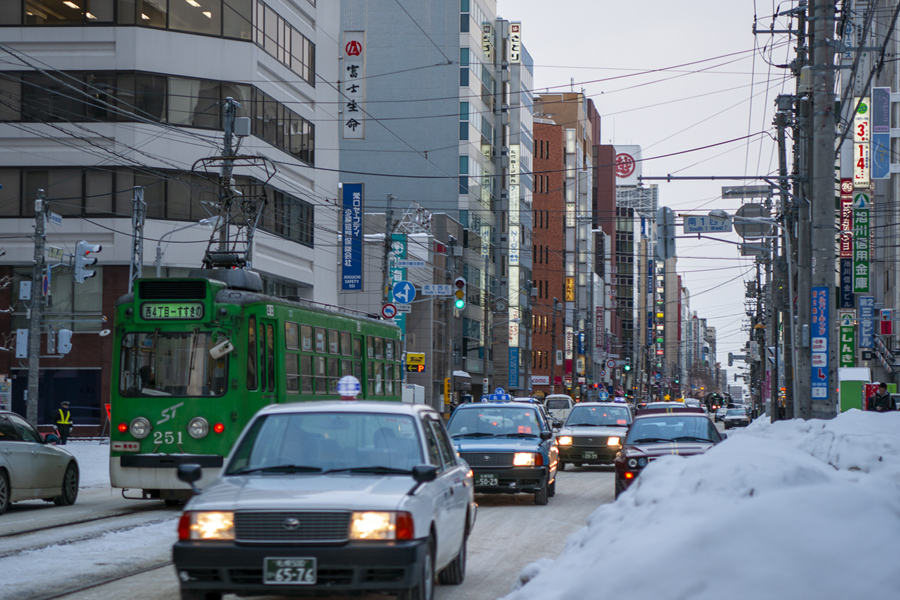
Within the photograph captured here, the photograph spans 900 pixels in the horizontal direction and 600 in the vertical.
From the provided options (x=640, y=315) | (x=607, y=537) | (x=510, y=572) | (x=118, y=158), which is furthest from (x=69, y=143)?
(x=640, y=315)

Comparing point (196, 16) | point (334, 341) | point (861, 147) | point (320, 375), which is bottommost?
point (320, 375)

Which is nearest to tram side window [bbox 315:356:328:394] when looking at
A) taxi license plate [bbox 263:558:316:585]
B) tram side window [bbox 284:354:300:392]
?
tram side window [bbox 284:354:300:392]

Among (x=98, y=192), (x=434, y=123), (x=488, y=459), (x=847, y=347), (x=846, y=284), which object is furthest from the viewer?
(x=434, y=123)

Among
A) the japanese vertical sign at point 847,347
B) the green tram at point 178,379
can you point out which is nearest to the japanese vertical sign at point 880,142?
the japanese vertical sign at point 847,347

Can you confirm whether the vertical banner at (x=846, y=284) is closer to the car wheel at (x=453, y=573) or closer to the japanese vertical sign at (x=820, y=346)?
the japanese vertical sign at (x=820, y=346)

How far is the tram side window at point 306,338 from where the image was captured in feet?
66.4

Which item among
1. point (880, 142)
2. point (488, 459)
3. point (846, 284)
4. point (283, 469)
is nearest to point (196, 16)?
point (488, 459)

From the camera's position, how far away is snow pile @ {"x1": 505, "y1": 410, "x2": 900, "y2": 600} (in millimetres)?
5797

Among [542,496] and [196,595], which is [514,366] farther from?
[196,595]

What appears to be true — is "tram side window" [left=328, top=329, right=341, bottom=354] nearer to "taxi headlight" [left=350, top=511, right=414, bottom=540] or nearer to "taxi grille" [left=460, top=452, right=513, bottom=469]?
"taxi grille" [left=460, top=452, right=513, bottom=469]

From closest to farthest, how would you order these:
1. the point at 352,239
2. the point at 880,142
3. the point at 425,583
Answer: the point at 425,583
the point at 352,239
the point at 880,142

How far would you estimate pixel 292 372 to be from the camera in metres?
19.6

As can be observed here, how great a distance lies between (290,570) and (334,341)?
15.2 m

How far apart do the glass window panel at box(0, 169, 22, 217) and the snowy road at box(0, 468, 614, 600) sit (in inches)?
1175
